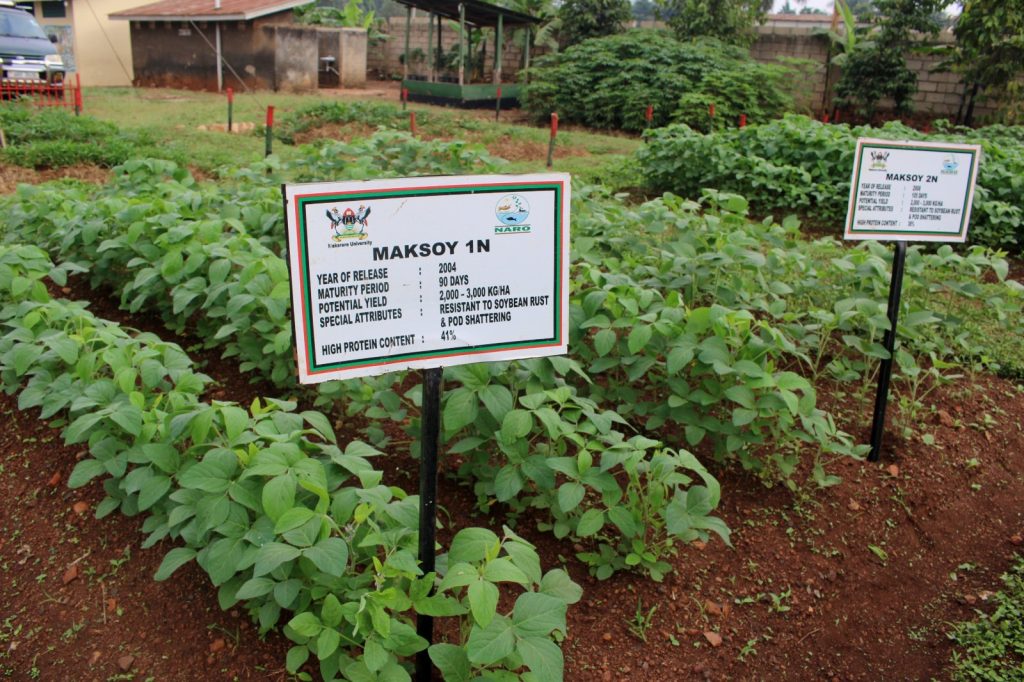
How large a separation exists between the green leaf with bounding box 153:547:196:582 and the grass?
2247 mm

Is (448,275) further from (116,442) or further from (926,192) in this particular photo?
(926,192)

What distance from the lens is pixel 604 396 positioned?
3367mm

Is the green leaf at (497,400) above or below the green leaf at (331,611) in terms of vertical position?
above

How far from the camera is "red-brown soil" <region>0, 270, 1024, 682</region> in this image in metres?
2.38

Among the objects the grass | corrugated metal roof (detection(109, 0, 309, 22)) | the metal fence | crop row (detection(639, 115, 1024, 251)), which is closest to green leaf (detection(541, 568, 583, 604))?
the grass

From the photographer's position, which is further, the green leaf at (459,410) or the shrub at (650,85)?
the shrub at (650,85)

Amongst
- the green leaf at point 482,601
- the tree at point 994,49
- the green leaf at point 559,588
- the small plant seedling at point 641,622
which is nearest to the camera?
the green leaf at point 482,601

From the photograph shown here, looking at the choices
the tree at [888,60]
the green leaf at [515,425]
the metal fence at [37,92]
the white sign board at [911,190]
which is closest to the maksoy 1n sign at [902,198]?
the white sign board at [911,190]

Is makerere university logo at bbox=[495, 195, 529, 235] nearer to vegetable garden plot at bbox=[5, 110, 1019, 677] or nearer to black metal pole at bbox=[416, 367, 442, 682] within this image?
black metal pole at bbox=[416, 367, 442, 682]

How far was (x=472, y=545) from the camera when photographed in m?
2.00

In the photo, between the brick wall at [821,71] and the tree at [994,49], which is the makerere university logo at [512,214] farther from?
the brick wall at [821,71]

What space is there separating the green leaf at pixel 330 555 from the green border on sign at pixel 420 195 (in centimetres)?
40

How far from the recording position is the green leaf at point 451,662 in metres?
1.96

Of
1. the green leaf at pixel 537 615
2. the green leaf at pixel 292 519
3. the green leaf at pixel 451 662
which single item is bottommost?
the green leaf at pixel 451 662
